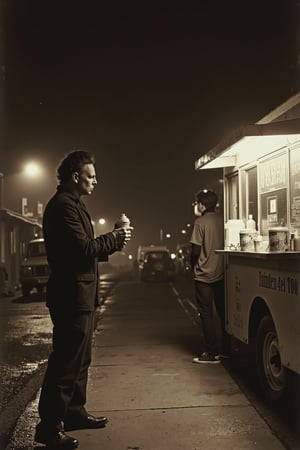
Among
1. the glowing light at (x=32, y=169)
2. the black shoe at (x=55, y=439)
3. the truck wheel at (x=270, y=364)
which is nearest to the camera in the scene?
the black shoe at (x=55, y=439)

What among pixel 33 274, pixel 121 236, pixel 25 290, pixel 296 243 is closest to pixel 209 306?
pixel 296 243

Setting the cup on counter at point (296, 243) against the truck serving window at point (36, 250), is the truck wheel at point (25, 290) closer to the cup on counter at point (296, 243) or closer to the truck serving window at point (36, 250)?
the truck serving window at point (36, 250)

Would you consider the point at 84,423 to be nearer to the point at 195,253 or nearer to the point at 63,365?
the point at 63,365

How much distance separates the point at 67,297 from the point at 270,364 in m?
2.44

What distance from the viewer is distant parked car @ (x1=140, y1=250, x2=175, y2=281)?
97.9 feet

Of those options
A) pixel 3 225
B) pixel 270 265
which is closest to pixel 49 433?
pixel 270 265

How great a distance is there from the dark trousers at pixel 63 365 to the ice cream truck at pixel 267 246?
172 cm

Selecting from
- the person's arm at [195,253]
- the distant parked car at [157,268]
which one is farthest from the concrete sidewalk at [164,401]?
the distant parked car at [157,268]

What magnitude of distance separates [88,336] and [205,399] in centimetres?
185

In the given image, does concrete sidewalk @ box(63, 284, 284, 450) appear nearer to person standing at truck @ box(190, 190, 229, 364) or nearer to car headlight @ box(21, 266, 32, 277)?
person standing at truck @ box(190, 190, 229, 364)

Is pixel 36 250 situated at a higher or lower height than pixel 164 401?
higher

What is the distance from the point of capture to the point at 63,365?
4406mm

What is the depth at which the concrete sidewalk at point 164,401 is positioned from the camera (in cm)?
464

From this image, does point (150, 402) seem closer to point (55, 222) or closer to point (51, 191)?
point (55, 222)
